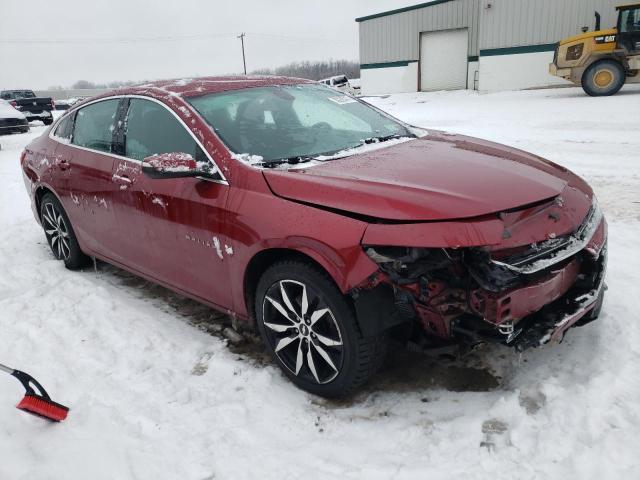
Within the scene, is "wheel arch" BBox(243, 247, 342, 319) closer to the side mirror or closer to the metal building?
the side mirror

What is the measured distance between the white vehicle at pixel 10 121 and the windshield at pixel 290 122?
14609 millimetres

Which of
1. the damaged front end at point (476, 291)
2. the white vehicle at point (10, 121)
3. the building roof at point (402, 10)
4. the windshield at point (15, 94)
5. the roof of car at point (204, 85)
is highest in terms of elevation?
the building roof at point (402, 10)

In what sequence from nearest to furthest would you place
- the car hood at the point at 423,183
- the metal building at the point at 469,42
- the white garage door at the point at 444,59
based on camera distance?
the car hood at the point at 423,183
the metal building at the point at 469,42
the white garage door at the point at 444,59

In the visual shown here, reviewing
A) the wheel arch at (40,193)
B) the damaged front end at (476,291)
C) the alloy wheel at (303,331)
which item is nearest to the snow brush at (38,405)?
the alloy wheel at (303,331)

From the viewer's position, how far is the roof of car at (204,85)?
10.9ft

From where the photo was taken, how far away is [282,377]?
9.34 ft

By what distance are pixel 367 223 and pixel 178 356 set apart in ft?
5.32

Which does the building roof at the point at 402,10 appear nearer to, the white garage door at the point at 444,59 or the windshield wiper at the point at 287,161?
the white garage door at the point at 444,59

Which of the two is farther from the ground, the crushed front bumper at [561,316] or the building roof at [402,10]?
the building roof at [402,10]

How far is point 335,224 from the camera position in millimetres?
2297

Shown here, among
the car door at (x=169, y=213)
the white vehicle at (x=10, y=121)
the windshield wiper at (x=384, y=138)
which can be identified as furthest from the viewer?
the white vehicle at (x=10, y=121)

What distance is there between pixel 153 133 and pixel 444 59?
2432 cm

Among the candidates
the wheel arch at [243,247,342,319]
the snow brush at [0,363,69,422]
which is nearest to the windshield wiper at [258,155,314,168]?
the wheel arch at [243,247,342,319]

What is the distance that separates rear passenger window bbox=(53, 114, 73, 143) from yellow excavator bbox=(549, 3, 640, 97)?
49.9ft
